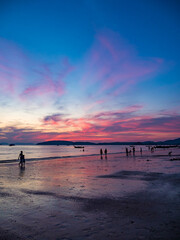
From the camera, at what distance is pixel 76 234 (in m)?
7.91

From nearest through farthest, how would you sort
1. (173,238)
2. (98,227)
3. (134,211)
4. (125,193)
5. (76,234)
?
(173,238) → (76,234) → (98,227) → (134,211) → (125,193)

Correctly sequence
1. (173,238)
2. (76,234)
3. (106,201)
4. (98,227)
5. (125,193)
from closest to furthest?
(173,238)
(76,234)
(98,227)
(106,201)
(125,193)

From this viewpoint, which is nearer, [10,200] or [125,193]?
[10,200]

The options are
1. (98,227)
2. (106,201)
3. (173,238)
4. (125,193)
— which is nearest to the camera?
(173,238)

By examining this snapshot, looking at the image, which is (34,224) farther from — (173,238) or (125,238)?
(173,238)

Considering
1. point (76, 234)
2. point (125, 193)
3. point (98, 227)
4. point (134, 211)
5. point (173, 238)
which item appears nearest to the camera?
point (173, 238)

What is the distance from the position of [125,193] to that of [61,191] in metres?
4.77

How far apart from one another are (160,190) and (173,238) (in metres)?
8.33

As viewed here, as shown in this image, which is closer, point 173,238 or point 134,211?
point 173,238

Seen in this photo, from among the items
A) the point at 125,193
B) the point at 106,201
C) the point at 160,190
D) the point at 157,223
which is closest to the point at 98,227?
the point at 157,223

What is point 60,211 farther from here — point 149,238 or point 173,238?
point 173,238

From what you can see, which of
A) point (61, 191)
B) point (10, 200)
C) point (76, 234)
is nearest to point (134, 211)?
point (76, 234)

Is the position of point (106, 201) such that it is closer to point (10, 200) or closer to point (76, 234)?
point (76, 234)

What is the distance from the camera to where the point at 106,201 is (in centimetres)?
1253
